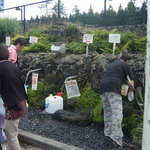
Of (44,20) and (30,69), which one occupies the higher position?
(44,20)

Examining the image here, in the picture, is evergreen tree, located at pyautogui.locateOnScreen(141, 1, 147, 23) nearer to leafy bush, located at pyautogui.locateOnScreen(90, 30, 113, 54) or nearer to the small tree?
leafy bush, located at pyautogui.locateOnScreen(90, 30, 113, 54)

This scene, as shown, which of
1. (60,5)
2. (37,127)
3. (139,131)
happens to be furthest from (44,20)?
(139,131)

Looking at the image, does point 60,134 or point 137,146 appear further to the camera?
point 60,134

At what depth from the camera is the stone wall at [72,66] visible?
6.55 m

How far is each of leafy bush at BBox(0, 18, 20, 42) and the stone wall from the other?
17.8 feet

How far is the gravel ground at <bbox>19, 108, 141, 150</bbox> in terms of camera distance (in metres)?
4.89

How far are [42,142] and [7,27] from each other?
10079 millimetres

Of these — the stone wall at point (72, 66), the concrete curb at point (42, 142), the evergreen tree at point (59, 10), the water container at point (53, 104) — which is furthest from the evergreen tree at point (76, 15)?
the concrete curb at point (42, 142)

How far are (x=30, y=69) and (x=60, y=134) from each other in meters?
3.48

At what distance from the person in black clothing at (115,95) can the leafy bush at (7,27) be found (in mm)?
10076

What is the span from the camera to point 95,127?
19.1 ft

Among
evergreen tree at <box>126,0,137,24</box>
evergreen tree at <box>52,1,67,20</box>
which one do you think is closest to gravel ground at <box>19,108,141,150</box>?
evergreen tree at <box>126,0,137,24</box>

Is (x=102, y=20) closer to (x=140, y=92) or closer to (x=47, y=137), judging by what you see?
(x=140, y=92)

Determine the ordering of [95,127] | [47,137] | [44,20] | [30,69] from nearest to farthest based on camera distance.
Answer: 1. [47,137]
2. [95,127]
3. [30,69]
4. [44,20]
